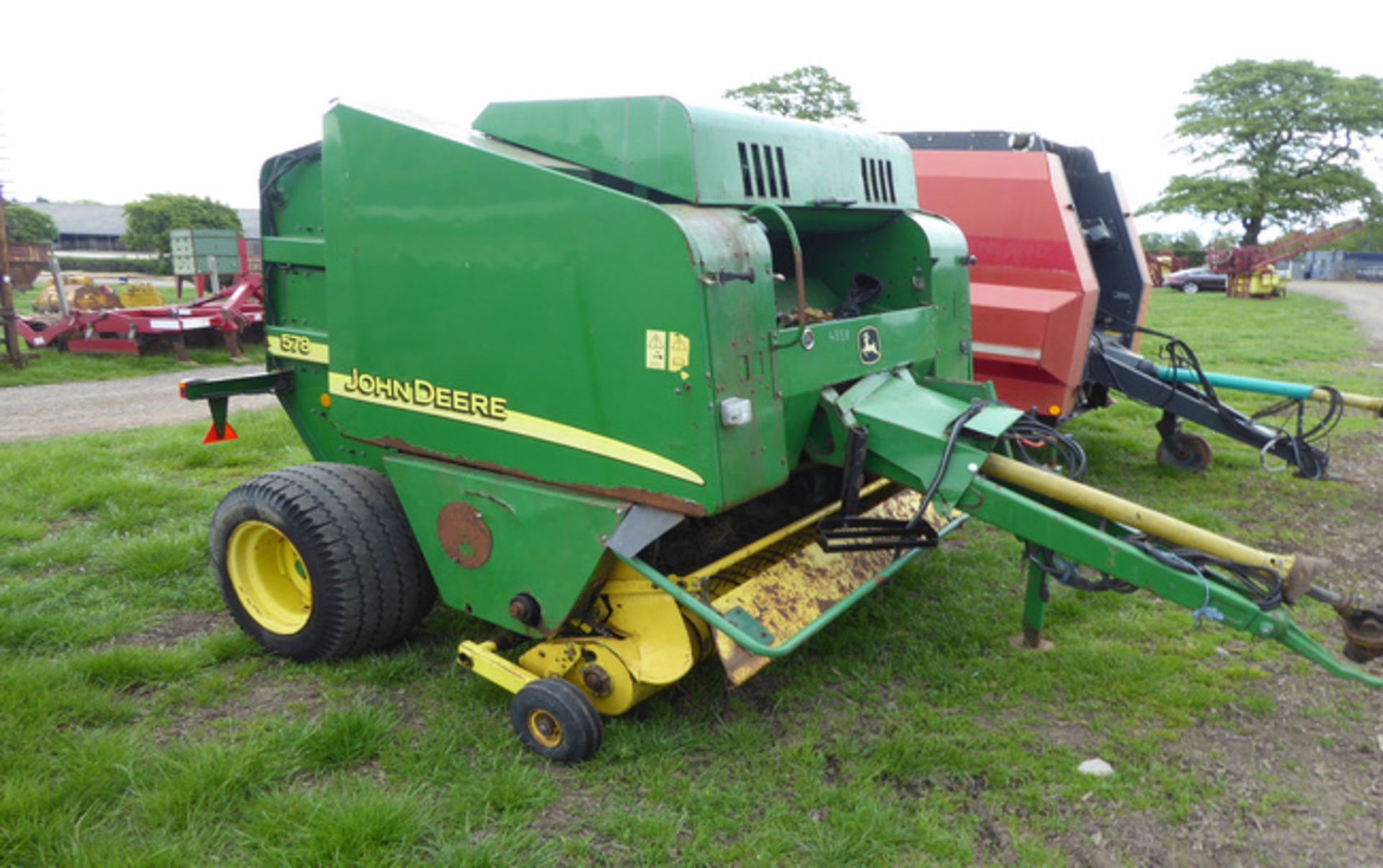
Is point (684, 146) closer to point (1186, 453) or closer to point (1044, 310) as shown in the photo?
point (1044, 310)

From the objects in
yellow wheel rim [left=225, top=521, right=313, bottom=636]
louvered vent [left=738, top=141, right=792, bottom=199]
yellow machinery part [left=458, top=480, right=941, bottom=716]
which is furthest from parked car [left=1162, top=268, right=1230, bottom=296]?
yellow wheel rim [left=225, top=521, right=313, bottom=636]

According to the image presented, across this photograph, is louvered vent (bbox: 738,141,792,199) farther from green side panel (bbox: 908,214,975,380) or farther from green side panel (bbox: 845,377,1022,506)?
green side panel (bbox: 908,214,975,380)

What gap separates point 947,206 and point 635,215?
4061mm

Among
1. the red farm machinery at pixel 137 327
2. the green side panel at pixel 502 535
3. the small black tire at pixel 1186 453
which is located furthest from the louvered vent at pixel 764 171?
the red farm machinery at pixel 137 327

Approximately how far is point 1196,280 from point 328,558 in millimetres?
34903

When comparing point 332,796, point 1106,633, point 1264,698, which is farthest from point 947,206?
point 332,796

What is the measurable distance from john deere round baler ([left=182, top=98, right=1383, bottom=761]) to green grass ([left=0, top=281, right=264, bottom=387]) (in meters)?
8.99

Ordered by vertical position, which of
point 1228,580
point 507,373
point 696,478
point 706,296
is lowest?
point 1228,580

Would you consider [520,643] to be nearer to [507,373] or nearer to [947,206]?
[507,373]

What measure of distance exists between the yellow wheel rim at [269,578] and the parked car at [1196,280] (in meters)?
33.4

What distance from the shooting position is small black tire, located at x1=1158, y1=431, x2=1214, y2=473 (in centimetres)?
679

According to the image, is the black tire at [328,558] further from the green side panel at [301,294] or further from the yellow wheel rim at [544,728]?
the yellow wheel rim at [544,728]

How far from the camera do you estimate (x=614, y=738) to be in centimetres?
315

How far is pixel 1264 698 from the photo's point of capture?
3461 mm
